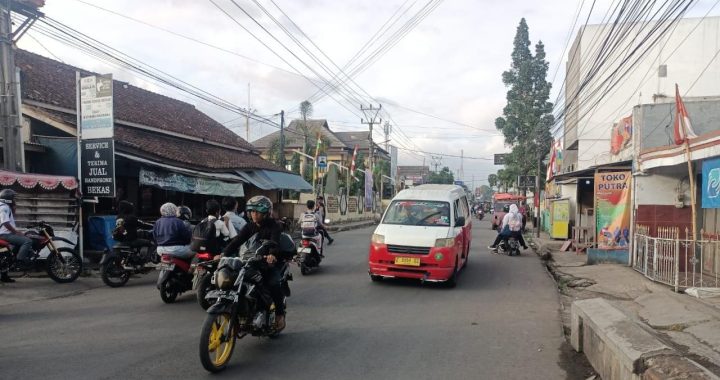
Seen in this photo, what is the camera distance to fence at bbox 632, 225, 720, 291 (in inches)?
338

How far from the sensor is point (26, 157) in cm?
1302

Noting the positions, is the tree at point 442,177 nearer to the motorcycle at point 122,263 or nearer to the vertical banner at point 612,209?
the vertical banner at point 612,209

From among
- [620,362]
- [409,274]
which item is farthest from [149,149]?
[620,362]

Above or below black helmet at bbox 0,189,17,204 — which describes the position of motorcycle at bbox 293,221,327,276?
below

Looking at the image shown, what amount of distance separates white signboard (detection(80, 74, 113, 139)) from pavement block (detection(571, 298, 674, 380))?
995cm

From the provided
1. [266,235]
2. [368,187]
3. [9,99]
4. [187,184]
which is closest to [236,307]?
[266,235]

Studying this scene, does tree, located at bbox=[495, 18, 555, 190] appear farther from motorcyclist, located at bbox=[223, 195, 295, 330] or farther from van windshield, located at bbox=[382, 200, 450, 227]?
motorcyclist, located at bbox=[223, 195, 295, 330]

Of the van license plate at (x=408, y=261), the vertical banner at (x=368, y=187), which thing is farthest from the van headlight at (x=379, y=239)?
the vertical banner at (x=368, y=187)

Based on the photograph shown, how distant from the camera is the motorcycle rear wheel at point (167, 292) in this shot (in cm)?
771

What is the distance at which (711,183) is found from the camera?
841cm

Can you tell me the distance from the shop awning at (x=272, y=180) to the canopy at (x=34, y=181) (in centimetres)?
910

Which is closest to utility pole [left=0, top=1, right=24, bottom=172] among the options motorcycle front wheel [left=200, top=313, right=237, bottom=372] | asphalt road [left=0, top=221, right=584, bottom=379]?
asphalt road [left=0, top=221, right=584, bottom=379]

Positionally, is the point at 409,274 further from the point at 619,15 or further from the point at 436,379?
the point at 619,15

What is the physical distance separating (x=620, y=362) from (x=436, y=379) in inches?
61.3
